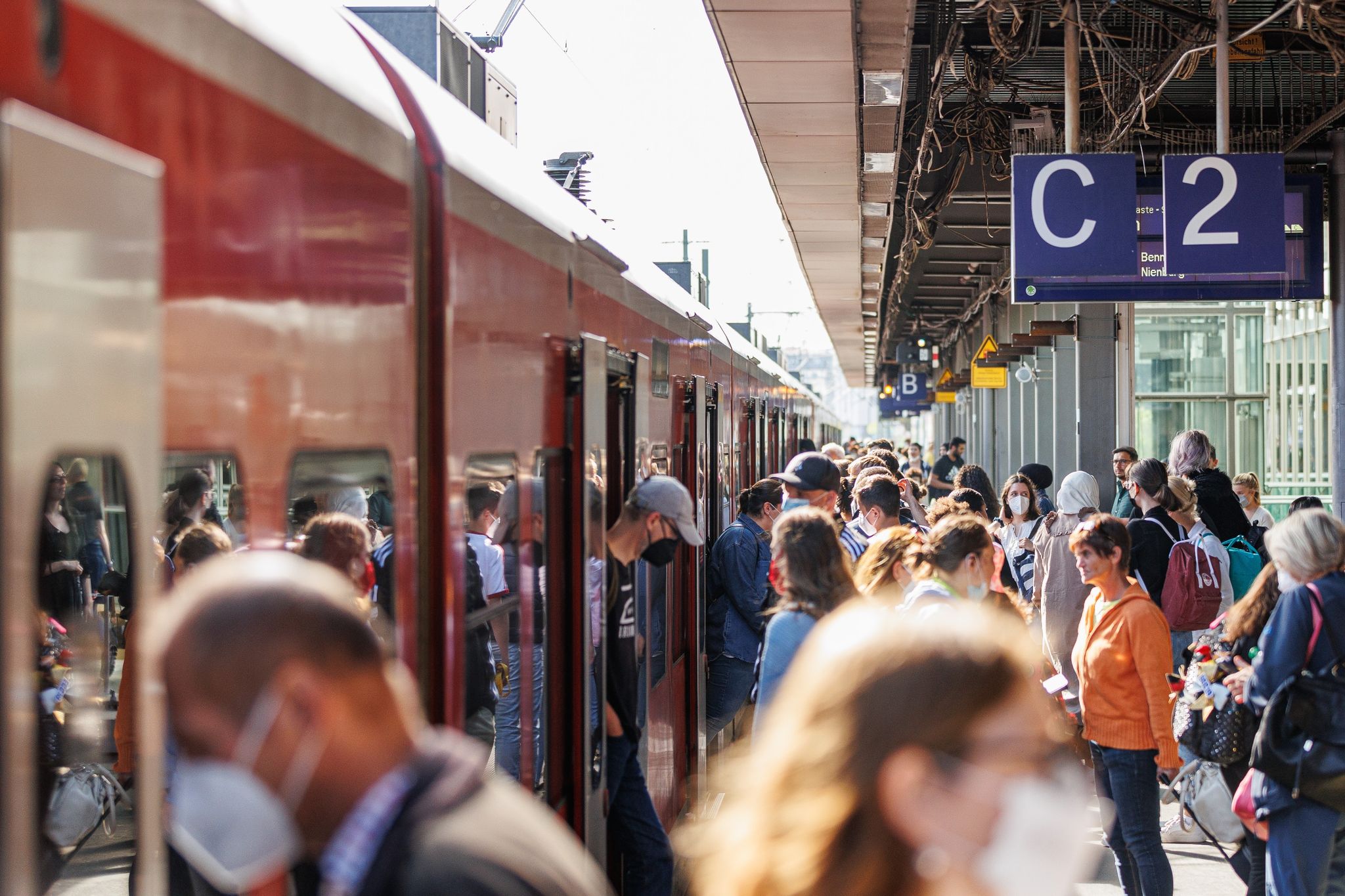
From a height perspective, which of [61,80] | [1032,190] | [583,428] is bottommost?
[583,428]

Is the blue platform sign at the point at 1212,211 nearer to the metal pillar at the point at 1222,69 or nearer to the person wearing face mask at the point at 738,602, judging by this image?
the metal pillar at the point at 1222,69

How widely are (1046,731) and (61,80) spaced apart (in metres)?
1.31

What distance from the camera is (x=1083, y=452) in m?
13.4

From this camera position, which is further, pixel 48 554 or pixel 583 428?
pixel 583 428

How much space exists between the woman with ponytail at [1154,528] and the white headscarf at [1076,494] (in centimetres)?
24

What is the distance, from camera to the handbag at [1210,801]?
5738 millimetres

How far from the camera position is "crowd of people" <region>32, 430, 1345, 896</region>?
1.48 meters

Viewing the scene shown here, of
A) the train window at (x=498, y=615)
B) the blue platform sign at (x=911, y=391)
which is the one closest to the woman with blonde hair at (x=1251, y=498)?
the train window at (x=498, y=615)

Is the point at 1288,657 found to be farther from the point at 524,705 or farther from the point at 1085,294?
the point at 1085,294

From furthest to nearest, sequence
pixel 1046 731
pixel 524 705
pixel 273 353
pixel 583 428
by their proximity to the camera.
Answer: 1. pixel 583 428
2. pixel 524 705
3. pixel 273 353
4. pixel 1046 731

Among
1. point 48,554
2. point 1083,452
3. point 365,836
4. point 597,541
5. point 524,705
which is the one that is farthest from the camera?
point 1083,452

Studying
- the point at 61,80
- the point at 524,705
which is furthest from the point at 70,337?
the point at 524,705

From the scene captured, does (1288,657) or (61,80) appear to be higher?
(61,80)

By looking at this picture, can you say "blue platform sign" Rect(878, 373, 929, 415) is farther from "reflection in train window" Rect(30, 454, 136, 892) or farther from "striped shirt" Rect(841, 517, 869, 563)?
"reflection in train window" Rect(30, 454, 136, 892)
